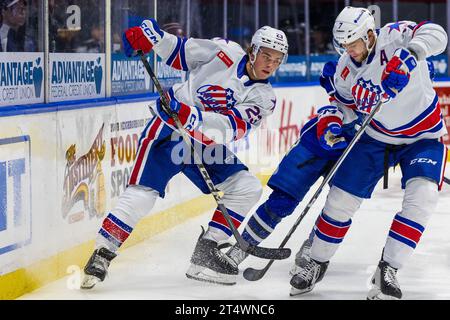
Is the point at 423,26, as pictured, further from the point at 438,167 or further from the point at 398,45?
the point at 438,167

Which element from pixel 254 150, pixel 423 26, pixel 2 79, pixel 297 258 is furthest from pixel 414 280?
pixel 254 150

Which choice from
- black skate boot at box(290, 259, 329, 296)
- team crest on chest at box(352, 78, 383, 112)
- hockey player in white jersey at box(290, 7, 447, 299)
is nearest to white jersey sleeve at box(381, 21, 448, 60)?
hockey player in white jersey at box(290, 7, 447, 299)

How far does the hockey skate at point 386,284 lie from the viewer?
3688 mm

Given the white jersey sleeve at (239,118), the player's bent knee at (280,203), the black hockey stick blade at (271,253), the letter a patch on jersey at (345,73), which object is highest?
the letter a patch on jersey at (345,73)

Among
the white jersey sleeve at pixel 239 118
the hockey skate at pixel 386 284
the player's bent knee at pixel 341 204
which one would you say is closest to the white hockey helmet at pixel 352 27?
the white jersey sleeve at pixel 239 118

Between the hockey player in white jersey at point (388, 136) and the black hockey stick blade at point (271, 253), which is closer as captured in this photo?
the hockey player in white jersey at point (388, 136)

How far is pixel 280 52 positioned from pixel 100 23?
1.25 m

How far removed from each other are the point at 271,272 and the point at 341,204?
0.62 meters

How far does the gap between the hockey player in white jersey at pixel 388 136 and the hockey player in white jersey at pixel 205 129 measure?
12.0 inches

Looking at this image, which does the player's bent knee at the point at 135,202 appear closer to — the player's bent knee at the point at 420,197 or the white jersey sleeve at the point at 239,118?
the white jersey sleeve at the point at 239,118

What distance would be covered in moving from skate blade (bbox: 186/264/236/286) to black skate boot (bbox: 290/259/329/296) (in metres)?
0.29

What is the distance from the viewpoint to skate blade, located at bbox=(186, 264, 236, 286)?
4.09 m
